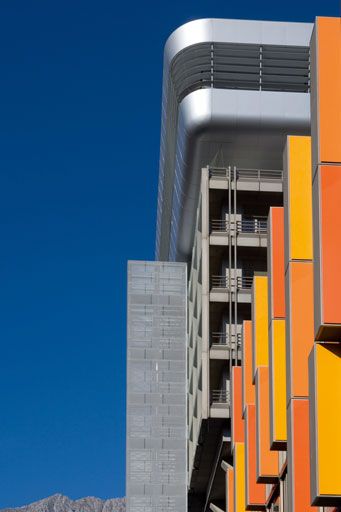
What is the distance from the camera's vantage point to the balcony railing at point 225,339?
69375 mm

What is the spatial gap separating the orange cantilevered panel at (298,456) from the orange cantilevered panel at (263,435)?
24.9 feet

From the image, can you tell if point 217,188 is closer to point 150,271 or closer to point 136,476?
point 150,271

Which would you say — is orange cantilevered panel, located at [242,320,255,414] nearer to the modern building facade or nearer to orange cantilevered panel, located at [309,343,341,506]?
the modern building facade

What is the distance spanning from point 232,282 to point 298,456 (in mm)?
39452

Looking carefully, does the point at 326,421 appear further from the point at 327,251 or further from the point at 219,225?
the point at 219,225

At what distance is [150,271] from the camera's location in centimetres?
8625

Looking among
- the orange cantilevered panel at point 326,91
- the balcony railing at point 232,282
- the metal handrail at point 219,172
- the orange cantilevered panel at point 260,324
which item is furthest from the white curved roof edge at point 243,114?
the orange cantilevered panel at point 326,91

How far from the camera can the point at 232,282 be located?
70875 millimetres

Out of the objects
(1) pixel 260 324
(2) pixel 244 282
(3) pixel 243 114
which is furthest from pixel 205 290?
(1) pixel 260 324

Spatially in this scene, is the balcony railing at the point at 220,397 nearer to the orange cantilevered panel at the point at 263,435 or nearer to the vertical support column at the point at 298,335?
the orange cantilevered panel at the point at 263,435

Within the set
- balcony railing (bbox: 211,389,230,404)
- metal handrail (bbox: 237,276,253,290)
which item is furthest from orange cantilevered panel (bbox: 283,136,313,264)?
metal handrail (bbox: 237,276,253,290)

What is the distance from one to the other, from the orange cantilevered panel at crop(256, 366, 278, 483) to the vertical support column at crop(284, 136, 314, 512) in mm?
7438

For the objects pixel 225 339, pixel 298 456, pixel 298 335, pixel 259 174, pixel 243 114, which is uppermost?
pixel 243 114

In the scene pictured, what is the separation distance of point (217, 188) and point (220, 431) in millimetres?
12085
